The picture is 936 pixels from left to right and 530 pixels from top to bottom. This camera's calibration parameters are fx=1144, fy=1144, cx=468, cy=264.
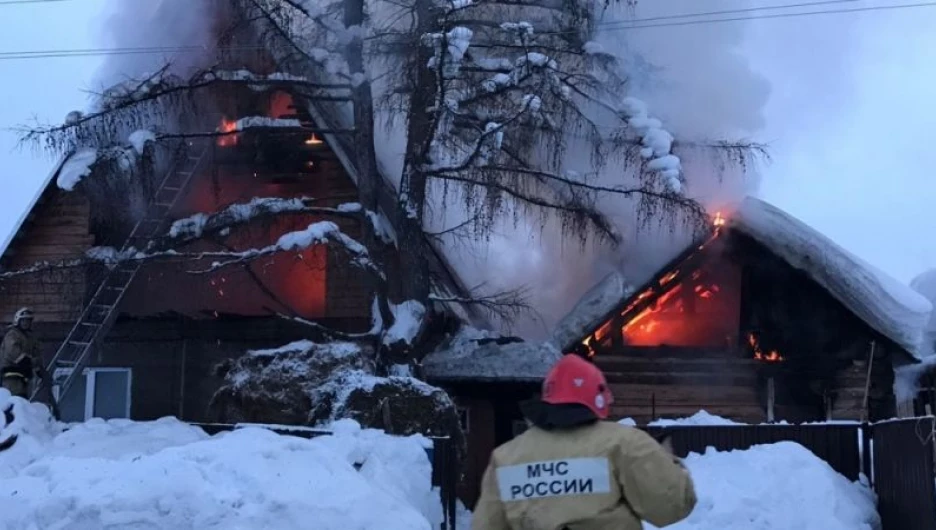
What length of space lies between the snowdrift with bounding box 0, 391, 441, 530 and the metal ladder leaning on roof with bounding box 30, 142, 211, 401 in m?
6.01

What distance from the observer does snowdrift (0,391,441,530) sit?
23.9 feet

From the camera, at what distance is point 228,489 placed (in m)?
7.53

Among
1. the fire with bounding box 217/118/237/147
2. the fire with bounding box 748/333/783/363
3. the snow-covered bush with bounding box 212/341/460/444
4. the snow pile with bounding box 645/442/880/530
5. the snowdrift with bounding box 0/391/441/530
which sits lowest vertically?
the snow pile with bounding box 645/442/880/530

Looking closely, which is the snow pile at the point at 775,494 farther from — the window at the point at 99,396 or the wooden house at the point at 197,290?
the window at the point at 99,396

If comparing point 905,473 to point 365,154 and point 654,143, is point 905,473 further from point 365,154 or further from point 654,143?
point 365,154

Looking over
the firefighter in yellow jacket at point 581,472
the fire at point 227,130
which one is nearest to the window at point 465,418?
the fire at point 227,130

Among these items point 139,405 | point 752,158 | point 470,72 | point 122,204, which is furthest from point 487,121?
point 139,405

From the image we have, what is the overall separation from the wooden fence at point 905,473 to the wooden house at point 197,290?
7.30 m

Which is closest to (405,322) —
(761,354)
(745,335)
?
(745,335)

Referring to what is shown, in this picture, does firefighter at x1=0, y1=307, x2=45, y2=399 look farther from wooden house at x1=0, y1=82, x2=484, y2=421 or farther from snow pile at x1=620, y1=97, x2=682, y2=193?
snow pile at x1=620, y1=97, x2=682, y2=193

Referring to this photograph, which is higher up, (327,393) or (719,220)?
(719,220)

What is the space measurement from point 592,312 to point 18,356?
7.60 meters

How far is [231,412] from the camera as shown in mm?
13844

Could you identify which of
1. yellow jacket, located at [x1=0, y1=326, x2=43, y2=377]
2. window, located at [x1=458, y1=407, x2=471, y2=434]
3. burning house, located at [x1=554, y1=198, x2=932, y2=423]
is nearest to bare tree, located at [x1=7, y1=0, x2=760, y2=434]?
yellow jacket, located at [x1=0, y1=326, x2=43, y2=377]
